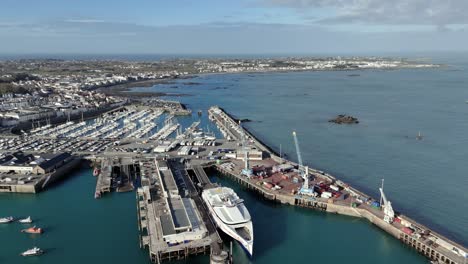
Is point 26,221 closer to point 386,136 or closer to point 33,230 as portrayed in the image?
point 33,230

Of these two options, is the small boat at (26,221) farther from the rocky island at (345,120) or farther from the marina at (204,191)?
the rocky island at (345,120)

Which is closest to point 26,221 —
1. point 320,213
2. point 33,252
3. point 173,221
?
point 33,252

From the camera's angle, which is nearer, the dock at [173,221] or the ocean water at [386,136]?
the dock at [173,221]

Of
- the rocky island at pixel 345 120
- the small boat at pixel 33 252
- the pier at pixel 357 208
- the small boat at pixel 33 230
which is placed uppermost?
the rocky island at pixel 345 120

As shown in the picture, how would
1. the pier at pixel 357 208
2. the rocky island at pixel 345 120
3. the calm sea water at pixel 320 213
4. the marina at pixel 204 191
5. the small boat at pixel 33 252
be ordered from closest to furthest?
the pier at pixel 357 208 < the marina at pixel 204 191 < the small boat at pixel 33 252 < the calm sea water at pixel 320 213 < the rocky island at pixel 345 120

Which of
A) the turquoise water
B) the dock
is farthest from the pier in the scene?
the turquoise water

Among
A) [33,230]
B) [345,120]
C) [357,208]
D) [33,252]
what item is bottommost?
[33,252]

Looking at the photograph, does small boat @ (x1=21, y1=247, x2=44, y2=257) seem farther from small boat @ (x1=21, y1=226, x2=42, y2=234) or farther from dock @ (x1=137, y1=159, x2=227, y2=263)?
dock @ (x1=137, y1=159, x2=227, y2=263)

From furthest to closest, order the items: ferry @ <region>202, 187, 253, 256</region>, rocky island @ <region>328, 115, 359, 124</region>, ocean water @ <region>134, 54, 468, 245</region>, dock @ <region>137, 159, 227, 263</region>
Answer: rocky island @ <region>328, 115, 359, 124</region> < ocean water @ <region>134, 54, 468, 245</region> < ferry @ <region>202, 187, 253, 256</region> < dock @ <region>137, 159, 227, 263</region>

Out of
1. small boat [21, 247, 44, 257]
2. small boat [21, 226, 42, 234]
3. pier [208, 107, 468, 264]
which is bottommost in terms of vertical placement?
small boat [21, 247, 44, 257]

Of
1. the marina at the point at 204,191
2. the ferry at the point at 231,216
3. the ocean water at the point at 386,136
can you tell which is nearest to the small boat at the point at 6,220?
the marina at the point at 204,191
